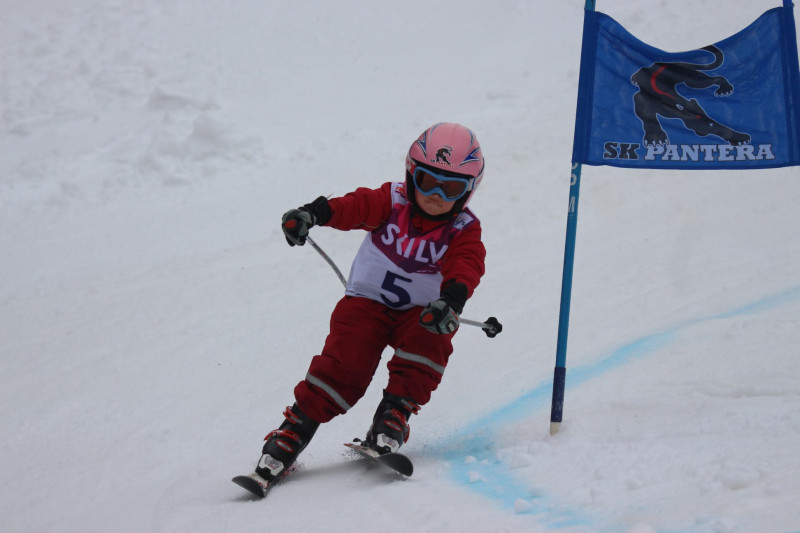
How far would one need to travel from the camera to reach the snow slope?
3131 millimetres

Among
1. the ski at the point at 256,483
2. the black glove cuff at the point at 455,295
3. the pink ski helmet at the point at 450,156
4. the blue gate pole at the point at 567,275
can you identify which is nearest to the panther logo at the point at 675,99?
the blue gate pole at the point at 567,275

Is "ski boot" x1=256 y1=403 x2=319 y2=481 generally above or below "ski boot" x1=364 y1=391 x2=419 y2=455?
below

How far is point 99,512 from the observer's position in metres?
3.46

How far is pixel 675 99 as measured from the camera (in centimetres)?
374

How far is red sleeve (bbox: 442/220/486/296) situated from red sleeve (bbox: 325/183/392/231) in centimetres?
36

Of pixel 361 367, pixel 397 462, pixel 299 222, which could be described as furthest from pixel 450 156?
pixel 397 462

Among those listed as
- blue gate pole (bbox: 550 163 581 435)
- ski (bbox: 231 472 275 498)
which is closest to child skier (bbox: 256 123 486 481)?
ski (bbox: 231 472 275 498)

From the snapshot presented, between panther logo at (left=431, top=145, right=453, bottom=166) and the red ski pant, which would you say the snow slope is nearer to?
the red ski pant

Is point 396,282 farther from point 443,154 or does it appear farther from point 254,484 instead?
point 254,484

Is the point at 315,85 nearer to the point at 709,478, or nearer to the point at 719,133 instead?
the point at 719,133

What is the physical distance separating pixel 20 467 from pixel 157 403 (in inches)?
36.2

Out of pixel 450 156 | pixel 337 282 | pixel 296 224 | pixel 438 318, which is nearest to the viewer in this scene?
pixel 438 318

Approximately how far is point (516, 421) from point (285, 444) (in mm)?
1179

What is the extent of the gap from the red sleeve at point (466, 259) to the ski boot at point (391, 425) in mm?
581
